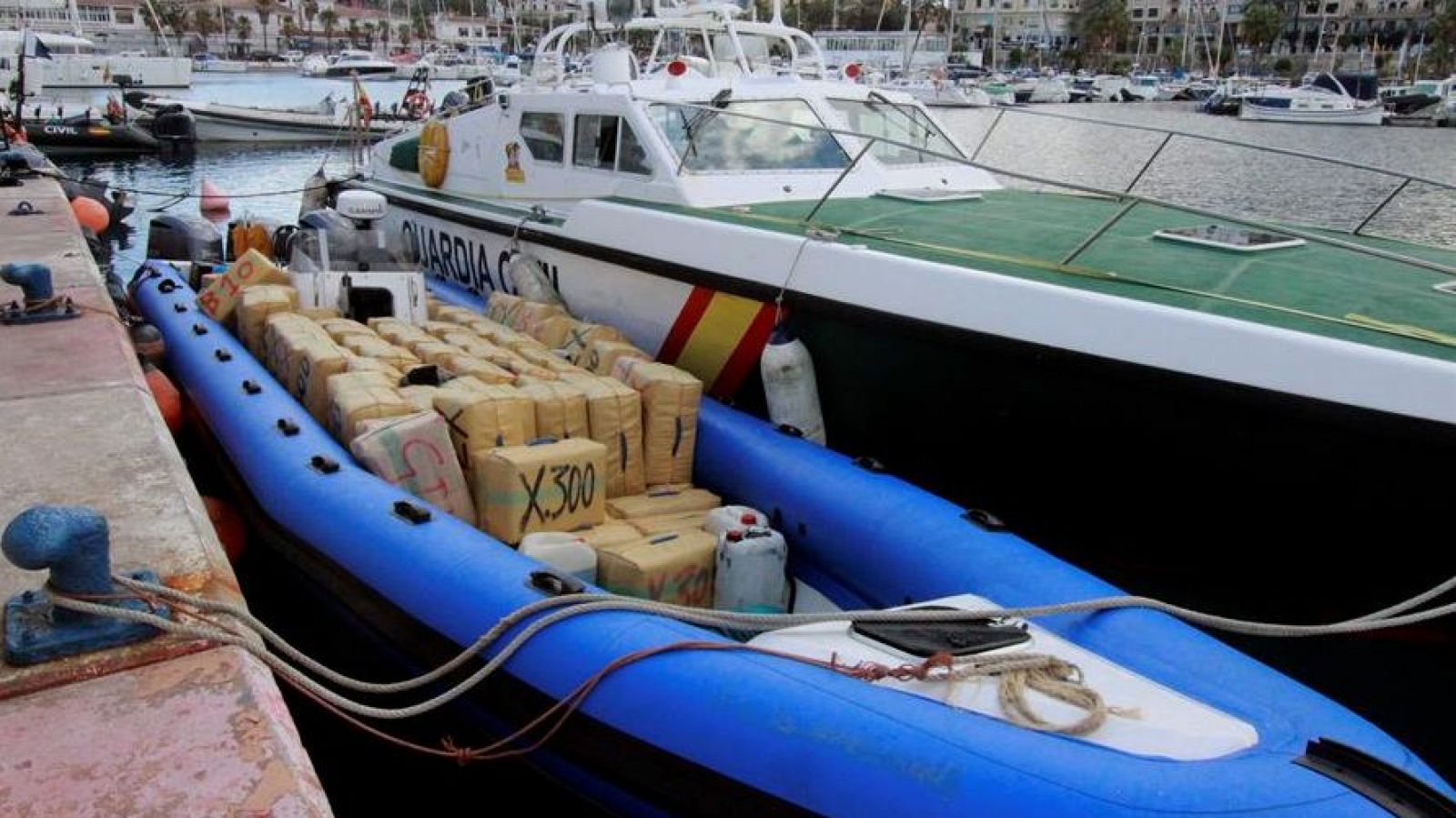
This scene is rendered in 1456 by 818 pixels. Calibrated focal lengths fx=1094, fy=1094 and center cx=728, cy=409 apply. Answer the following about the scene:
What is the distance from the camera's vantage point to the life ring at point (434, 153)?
8.50 m

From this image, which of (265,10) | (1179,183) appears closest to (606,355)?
(1179,183)

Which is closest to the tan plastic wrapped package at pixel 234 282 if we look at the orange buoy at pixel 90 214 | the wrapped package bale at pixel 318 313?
the wrapped package bale at pixel 318 313

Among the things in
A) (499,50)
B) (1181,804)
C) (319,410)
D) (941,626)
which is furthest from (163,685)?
(499,50)

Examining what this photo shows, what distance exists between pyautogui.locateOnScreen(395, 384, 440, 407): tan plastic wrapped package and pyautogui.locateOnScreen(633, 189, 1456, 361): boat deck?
184 cm

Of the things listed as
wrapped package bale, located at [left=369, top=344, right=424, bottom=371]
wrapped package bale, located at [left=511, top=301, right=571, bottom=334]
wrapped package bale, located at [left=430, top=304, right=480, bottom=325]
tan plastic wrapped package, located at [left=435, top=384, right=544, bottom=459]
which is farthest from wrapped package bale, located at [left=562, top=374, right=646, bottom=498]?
wrapped package bale, located at [left=430, top=304, right=480, bottom=325]

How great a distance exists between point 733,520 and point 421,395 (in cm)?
155

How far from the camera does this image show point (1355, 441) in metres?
3.55

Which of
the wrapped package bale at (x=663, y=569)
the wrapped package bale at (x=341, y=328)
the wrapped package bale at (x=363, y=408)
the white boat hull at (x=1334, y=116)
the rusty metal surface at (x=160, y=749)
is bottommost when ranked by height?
the wrapped package bale at (x=663, y=569)

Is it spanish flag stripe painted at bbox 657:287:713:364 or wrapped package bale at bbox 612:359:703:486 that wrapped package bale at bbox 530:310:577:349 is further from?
wrapped package bale at bbox 612:359:703:486

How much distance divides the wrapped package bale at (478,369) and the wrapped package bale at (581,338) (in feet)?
1.72

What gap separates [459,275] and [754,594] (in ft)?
16.1

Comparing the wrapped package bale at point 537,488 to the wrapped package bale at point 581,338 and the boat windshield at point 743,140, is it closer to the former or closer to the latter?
the wrapped package bale at point 581,338

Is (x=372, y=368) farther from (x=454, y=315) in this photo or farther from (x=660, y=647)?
(x=660, y=647)

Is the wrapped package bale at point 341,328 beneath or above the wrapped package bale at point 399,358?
above
